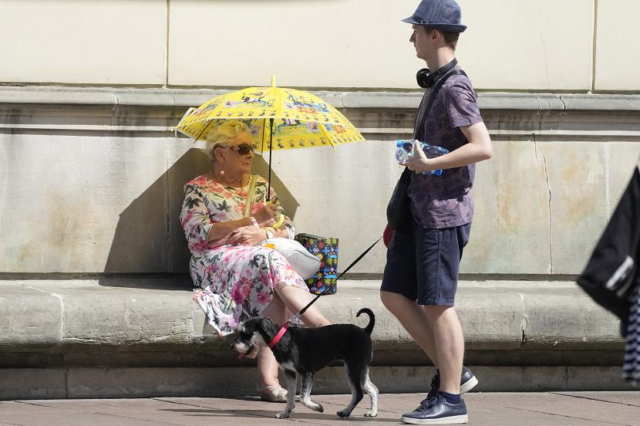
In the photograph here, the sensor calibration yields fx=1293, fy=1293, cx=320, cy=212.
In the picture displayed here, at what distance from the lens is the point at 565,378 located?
737 cm

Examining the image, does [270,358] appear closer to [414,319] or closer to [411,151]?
[414,319]

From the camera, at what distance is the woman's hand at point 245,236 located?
7.02 meters

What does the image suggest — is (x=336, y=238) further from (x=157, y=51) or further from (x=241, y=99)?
(x=157, y=51)

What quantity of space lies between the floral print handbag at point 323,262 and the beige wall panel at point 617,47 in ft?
6.91

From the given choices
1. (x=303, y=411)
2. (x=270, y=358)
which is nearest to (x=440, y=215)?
(x=303, y=411)

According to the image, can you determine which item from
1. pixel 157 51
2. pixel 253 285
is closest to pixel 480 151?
pixel 253 285

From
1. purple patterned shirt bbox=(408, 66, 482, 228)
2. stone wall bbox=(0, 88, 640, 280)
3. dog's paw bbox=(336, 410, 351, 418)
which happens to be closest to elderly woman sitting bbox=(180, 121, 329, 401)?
stone wall bbox=(0, 88, 640, 280)

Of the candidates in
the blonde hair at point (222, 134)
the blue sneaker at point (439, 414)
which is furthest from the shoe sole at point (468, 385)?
the blonde hair at point (222, 134)

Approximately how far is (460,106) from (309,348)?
1.34 meters

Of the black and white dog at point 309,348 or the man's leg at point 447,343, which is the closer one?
the man's leg at point 447,343

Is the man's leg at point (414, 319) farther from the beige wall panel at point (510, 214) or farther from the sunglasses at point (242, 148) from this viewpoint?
the beige wall panel at point (510, 214)

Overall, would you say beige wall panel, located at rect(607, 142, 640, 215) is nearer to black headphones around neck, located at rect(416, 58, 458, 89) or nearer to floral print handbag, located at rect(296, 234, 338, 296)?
floral print handbag, located at rect(296, 234, 338, 296)

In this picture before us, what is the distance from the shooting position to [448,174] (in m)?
5.84

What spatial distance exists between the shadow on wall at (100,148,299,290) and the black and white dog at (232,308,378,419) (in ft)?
5.06
